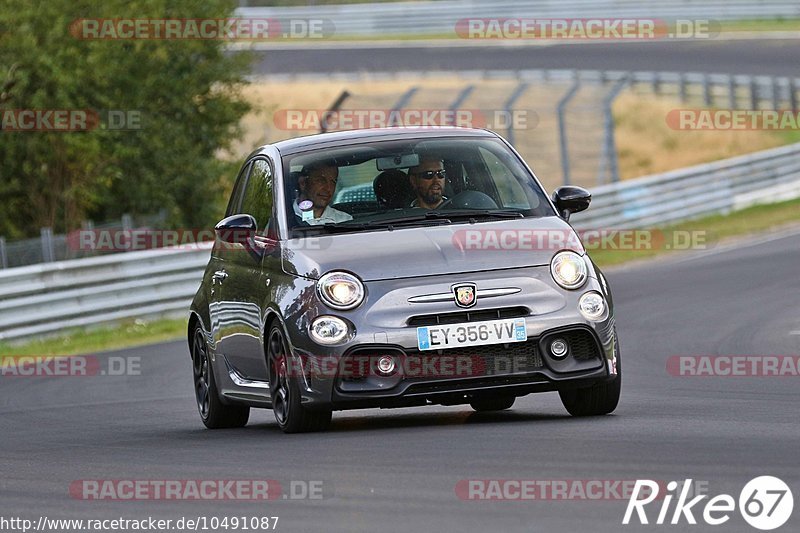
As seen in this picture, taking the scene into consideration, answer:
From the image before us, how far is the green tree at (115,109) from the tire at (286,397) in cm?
1728

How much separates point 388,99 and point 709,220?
5.45 m

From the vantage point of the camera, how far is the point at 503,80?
146 feet

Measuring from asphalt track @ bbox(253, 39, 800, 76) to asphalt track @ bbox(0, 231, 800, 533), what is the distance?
105 feet

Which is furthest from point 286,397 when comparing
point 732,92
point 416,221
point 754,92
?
point 732,92

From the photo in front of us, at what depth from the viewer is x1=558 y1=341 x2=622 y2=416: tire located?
9.32 m

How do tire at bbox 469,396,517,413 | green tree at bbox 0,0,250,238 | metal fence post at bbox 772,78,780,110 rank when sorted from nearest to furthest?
tire at bbox 469,396,517,413
green tree at bbox 0,0,250,238
metal fence post at bbox 772,78,780,110

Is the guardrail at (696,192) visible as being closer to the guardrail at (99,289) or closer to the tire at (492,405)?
the guardrail at (99,289)

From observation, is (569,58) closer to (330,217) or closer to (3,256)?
(3,256)

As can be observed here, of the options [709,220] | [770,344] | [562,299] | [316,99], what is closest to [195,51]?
[709,220]

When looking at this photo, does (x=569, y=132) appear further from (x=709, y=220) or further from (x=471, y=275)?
(x=471, y=275)

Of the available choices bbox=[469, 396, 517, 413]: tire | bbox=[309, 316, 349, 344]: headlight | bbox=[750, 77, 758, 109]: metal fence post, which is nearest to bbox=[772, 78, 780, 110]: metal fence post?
bbox=[750, 77, 758, 109]: metal fence post

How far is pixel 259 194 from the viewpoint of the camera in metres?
10.4

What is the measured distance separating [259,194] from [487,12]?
42503 millimetres

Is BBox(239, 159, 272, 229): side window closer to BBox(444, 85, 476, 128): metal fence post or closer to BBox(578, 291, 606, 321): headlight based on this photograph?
BBox(578, 291, 606, 321): headlight
